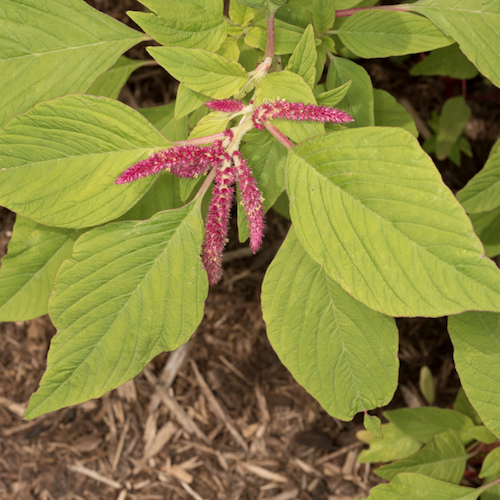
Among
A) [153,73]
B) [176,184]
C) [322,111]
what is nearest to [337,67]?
[322,111]

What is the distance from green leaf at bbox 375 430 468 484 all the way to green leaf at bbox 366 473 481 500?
0.20m

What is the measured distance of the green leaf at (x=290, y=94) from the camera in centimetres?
116

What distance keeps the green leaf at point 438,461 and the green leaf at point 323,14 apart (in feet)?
4.93

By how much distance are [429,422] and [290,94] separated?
5.16 ft

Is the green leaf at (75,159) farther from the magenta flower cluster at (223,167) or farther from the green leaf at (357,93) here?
the green leaf at (357,93)

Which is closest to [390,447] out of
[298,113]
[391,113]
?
[391,113]

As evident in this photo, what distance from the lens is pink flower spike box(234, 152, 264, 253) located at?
1106 millimetres

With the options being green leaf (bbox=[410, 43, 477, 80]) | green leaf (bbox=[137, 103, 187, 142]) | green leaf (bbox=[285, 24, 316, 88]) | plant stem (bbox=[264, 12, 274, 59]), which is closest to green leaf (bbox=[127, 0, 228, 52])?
plant stem (bbox=[264, 12, 274, 59])

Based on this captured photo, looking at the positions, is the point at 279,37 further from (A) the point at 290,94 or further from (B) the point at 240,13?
(A) the point at 290,94

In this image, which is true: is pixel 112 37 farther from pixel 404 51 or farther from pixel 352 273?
pixel 352 273

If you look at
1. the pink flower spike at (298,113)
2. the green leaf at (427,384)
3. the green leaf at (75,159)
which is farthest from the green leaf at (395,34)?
the green leaf at (427,384)

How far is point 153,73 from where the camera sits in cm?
263

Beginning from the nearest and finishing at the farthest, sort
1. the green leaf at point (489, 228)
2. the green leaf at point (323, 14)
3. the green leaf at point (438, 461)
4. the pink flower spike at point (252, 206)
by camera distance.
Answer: the pink flower spike at point (252, 206) → the green leaf at point (323, 14) → the green leaf at point (438, 461) → the green leaf at point (489, 228)

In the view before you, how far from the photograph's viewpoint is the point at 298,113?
112 centimetres
